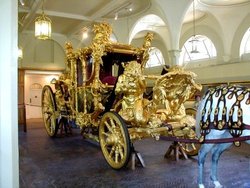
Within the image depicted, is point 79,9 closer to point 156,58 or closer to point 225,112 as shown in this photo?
point 156,58

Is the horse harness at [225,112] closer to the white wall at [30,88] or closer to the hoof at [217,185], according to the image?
the hoof at [217,185]

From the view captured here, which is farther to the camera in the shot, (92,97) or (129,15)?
(129,15)

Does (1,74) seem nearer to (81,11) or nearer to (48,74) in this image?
(81,11)

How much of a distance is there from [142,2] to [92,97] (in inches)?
213

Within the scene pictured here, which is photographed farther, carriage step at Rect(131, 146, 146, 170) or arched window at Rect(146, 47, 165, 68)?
arched window at Rect(146, 47, 165, 68)

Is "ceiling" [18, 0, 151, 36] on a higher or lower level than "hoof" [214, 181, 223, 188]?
higher

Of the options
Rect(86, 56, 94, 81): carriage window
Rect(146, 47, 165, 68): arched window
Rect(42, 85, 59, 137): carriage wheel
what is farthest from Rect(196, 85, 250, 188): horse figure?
Rect(146, 47, 165, 68): arched window

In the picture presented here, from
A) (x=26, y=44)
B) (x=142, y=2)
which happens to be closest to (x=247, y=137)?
(x=142, y=2)

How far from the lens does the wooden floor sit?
3.05 m

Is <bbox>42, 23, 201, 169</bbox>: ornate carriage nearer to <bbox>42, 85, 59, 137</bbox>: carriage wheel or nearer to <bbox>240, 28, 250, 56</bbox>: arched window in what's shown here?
<bbox>42, 85, 59, 137</bbox>: carriage wheel

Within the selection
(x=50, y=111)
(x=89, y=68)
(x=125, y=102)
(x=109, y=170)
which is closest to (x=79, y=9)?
(x=50, y=111)

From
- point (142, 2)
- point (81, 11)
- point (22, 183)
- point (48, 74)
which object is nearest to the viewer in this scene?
point (22, 183)

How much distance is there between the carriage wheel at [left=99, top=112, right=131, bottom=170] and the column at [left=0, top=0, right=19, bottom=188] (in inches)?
76.7

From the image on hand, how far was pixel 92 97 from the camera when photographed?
438 centimetres
